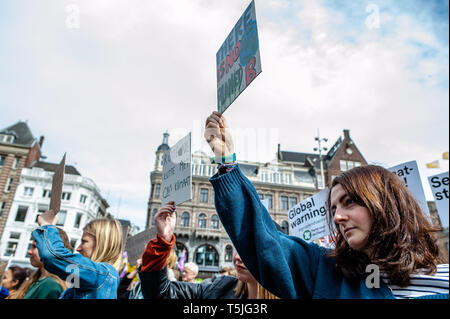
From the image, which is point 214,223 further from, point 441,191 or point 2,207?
point 441,191

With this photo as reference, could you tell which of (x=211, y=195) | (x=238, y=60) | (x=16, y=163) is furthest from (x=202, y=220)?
(x=238, y=60)

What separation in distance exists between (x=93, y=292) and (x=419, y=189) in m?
3.53

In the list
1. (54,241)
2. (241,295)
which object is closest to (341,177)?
(241,295)

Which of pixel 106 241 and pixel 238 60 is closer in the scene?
pixel 238 60

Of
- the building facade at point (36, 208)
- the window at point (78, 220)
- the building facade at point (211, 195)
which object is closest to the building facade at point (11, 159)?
the building facade at point (36, 208)

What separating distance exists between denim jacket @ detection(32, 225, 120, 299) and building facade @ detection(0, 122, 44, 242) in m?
35.3

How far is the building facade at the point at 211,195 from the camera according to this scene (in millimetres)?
32844

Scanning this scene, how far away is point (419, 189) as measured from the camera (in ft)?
10.8

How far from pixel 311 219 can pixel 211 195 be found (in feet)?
104

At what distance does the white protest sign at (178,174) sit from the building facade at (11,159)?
1398 inches

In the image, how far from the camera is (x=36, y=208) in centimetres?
3184

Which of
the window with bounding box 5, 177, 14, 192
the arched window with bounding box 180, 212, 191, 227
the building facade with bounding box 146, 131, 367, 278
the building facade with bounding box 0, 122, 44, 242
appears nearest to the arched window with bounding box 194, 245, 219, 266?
the building facade with bounding box 146, 131, 367, 278

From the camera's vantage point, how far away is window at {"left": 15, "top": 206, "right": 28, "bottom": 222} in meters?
31.1
